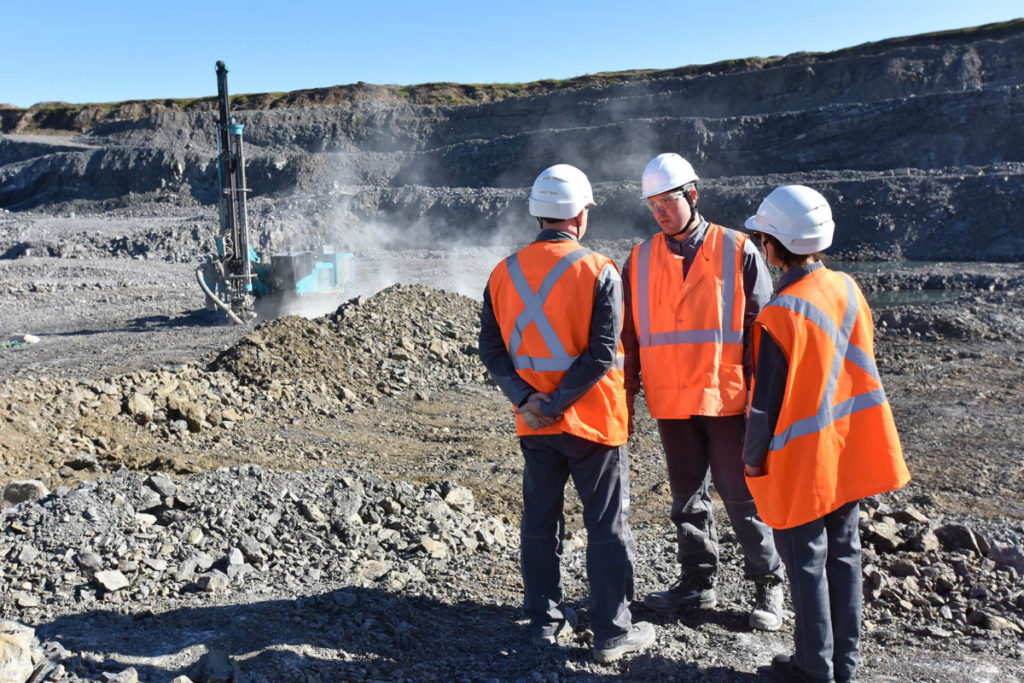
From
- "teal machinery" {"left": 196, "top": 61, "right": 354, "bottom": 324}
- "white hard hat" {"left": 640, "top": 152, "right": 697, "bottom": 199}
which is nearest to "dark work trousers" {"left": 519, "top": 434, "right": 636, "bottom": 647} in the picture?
"white hard hat" {"left": 640, "top": 152, "right": 697, "bottom": 199}

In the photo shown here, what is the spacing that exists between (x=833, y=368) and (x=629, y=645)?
1.31 metres

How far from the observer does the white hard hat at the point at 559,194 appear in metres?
3.10

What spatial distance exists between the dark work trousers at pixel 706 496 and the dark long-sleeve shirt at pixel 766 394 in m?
0.44

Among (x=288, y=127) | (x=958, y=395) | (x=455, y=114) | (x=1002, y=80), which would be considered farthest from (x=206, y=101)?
(x=958, y=395)

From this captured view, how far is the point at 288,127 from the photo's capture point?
163 feet

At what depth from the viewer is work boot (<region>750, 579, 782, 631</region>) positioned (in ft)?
11.1

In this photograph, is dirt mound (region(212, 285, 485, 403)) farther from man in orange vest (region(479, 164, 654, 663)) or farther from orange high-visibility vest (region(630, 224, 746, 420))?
orange high-visibility vest (region(630, 224, 746, 420))

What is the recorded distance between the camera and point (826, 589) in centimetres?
277

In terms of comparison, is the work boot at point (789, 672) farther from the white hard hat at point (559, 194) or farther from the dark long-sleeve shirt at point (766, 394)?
the white hard hat at point (559, 194)

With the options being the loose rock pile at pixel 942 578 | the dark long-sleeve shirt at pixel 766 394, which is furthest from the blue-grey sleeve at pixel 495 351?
the loose rock pile at pixel 942 578

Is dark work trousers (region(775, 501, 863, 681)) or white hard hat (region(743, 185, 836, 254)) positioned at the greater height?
white hard hat (region(743, 185, 836, 254))

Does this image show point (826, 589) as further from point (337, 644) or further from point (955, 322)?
point (955, 322)

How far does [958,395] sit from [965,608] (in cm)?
645

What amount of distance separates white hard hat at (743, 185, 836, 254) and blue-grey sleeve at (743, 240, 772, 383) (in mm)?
456
